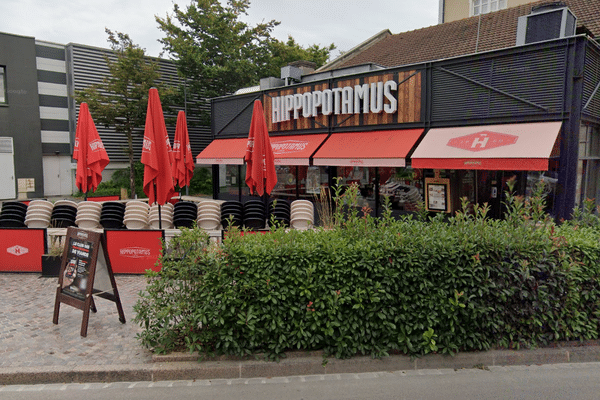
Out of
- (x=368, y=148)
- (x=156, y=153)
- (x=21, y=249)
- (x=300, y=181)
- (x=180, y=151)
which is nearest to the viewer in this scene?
(x=156, y=153)

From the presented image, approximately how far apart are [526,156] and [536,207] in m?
4.61

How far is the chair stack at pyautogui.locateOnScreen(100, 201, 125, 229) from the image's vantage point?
29.7ft

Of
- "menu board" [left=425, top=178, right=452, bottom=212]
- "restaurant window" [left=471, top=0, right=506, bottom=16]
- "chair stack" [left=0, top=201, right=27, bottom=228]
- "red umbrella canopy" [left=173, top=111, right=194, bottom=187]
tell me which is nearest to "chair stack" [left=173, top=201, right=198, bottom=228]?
"red umbrella canopy" [left=173, top=111, right=194, bottom=187]

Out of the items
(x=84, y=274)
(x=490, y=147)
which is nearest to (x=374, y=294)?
(x=84, y=274)

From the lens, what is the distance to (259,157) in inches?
371

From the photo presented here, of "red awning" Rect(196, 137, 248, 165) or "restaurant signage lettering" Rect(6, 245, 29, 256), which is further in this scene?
"red awning" Rect(196, 137, 248, 165)

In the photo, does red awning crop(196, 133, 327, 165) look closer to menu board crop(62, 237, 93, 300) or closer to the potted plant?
the potted plant

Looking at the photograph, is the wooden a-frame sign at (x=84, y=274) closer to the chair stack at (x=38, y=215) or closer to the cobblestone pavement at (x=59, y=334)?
the cobblestone pavement at (x=59, y=334)

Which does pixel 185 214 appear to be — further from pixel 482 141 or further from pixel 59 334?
pixel 482 141

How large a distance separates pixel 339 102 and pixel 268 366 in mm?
10325

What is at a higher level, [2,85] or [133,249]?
[2,85]

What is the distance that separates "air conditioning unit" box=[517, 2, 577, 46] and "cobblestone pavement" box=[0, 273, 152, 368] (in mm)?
11122

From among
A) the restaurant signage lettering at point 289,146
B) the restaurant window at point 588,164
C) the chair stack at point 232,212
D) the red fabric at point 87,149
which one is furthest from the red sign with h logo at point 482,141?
the red fabric at point 87,149

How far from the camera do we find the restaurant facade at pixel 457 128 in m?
9.32
